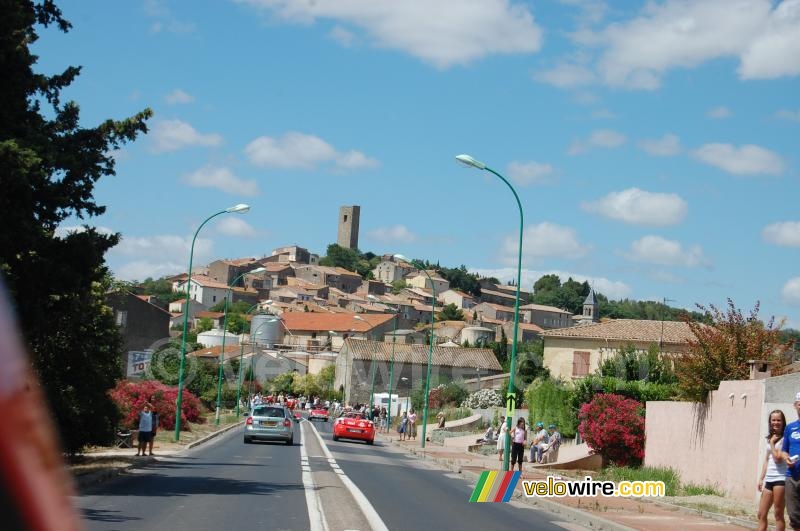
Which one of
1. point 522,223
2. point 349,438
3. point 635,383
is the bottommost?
point 349,438

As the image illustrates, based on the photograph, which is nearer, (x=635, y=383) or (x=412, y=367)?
(x=635, y=383)

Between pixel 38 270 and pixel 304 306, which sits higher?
pixel 304 306

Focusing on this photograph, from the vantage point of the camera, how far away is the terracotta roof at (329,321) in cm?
13250

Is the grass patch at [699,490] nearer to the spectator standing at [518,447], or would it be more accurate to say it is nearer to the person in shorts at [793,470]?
the spectator standing at [518,447]

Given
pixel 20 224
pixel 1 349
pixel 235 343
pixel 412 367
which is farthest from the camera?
pixel 235 343

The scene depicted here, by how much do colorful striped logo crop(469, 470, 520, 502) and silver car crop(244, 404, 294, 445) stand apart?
18.0 m

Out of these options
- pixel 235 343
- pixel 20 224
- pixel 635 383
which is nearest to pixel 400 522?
pixel 20 224

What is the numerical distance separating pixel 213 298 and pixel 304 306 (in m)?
17.0

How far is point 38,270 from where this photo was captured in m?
18.1

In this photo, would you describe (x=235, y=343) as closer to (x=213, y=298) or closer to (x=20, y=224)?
(x=213, y=298)

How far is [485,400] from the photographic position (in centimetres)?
6712

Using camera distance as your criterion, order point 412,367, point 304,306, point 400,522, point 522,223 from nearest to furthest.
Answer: point 400,522
point 522,223
point 412,367
point 304,306

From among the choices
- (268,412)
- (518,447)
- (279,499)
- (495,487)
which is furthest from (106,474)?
(268,412)

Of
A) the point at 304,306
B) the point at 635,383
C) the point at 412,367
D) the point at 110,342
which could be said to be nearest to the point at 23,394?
the point at 110,342
